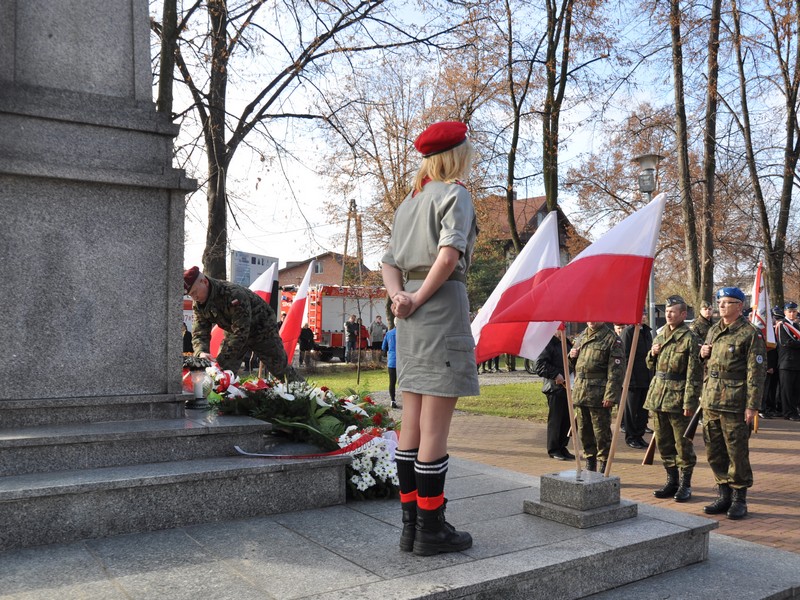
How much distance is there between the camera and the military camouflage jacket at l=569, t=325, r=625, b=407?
8.05 metres

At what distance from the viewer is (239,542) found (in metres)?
3.99

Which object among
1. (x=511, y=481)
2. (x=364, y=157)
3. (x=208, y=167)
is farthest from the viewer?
(x=364, y=157)

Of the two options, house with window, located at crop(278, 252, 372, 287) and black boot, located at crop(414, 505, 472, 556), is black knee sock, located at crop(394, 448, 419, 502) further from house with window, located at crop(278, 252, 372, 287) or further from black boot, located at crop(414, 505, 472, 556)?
house with window, located at crop(278, 252, 372, 287)

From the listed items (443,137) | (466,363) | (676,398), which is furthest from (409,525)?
(676,398)

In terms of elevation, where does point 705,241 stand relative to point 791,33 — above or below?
below

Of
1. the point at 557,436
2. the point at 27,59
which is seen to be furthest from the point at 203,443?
the point at 557,436

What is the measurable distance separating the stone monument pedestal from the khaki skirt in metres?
1.24

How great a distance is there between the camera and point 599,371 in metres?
8.16

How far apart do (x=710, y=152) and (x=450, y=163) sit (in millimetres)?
14414

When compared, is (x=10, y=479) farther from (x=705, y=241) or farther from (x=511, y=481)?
(x=705, y=241)

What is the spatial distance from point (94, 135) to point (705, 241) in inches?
538

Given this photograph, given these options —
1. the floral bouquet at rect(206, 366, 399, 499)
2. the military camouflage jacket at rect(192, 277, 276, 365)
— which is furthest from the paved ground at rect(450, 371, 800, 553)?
the military camouflage jacket at rect(192, 277, 276, 365)

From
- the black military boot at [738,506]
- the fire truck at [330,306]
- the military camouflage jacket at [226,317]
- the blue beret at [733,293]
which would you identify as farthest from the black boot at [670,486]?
the fire truck at [330,306]

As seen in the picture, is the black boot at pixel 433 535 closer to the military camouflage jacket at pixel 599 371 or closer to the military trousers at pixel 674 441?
the military trousers at pixel 674 441
